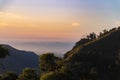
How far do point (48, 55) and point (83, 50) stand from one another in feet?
238

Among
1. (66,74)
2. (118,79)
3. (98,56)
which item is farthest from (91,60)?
(66,74)

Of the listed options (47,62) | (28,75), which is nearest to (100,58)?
(47,62)

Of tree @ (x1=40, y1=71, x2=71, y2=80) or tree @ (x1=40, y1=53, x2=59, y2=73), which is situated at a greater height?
tree @ (x1=40, y1=53, x2=59, y2=73)

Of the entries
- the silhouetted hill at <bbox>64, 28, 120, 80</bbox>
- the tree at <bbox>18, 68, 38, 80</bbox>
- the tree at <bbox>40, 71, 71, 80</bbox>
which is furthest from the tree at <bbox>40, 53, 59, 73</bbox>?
the silhouetted hill at <bbox>64, 28, 120, 80</bbox>

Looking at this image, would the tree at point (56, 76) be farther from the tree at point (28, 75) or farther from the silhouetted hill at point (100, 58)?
the silhouetted hill at point (100, 58)

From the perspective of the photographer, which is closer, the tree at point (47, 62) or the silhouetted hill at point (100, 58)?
the tree at point (47, 62)

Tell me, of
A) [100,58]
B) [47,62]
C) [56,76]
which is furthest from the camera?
[100,58]

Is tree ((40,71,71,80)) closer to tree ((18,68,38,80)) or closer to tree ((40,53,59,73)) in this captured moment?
tree ((18,68,38,80))

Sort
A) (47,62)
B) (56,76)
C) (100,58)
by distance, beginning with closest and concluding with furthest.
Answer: (56,76) → (47,62) → (100,58)

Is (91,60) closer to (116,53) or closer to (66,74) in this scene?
(116,53)

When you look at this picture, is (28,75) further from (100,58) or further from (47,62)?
(100,58)

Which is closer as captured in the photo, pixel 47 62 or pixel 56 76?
pixel 56 76

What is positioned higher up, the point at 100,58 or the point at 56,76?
the point at 100,58

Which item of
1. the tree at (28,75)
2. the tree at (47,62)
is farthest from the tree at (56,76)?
the tree at (47,62)
